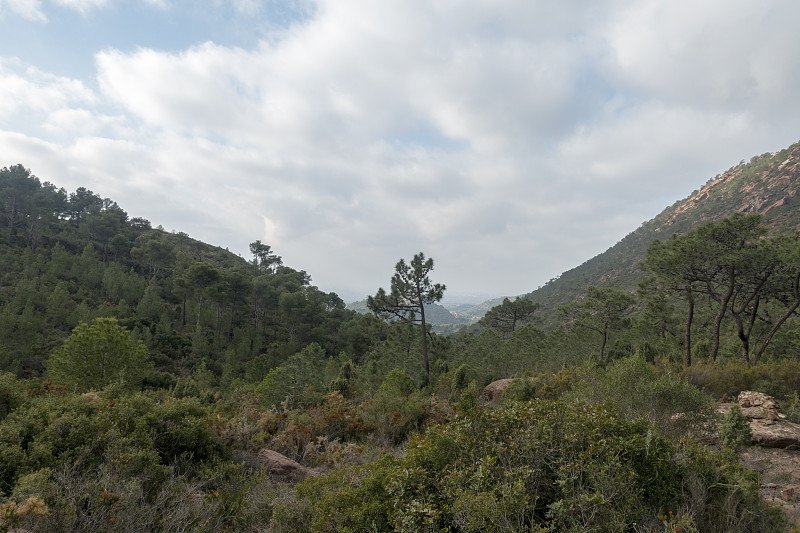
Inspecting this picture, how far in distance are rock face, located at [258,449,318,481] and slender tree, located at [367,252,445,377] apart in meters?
12.5

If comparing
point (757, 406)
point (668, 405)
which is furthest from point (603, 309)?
point (668, 405)

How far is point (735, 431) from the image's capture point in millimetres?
6281

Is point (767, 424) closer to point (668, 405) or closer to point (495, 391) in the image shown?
point (668, 405)

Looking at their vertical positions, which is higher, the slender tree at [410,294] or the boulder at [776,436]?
the slender tree at [410,294]

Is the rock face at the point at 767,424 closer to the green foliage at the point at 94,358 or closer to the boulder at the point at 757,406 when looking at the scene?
the boulder at the point at 757,406

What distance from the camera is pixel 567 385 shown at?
12.4 meters

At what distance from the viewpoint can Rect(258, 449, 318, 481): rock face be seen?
21.5 feet

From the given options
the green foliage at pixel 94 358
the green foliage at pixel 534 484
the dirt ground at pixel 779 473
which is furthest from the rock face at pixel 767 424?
the green foliage at pixel 94 358

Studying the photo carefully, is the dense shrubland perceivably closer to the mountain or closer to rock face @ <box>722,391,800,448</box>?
rock face @ <box>722,391,800,448</box>

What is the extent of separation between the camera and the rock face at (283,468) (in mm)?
6547

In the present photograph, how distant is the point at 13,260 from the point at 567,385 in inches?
2151

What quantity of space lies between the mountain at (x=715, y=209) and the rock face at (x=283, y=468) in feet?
203

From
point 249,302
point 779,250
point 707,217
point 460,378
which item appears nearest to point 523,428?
point 460,378

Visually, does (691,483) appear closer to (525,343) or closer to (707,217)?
(525,343)
